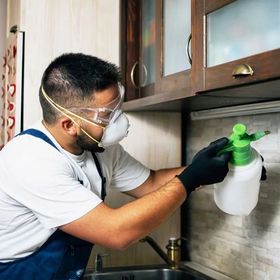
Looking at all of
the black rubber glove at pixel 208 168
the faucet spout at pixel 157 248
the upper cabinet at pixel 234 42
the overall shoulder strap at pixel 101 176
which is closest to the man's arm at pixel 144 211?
the black rubber glove at pixel 208 168

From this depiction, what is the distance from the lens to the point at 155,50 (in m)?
1.68

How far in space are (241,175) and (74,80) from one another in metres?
0.55

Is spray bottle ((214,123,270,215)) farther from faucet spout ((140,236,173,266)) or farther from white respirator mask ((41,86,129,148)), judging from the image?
faucet spout ((140,236,173,266))

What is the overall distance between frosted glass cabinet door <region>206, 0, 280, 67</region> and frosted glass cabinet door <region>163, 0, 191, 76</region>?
21 centimetres

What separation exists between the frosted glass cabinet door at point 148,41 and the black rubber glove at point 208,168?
1.99ft

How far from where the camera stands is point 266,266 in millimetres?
1516

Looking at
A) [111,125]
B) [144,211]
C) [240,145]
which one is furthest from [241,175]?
[111,125]

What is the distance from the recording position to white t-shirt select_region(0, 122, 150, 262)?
1213 mm

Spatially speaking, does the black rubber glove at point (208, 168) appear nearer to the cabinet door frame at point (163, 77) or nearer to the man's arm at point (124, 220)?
the man's arm at point (124, 220)

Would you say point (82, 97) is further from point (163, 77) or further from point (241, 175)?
point (241, 175)

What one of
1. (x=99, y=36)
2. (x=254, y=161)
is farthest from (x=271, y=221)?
(x=99, y=36)

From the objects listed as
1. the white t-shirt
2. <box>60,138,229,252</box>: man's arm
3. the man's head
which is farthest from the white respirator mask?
<box>60,138,229,252</box>: man's arm

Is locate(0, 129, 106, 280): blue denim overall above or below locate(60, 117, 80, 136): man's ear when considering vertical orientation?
below

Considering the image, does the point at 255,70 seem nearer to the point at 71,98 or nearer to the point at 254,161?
the point at 254,161
